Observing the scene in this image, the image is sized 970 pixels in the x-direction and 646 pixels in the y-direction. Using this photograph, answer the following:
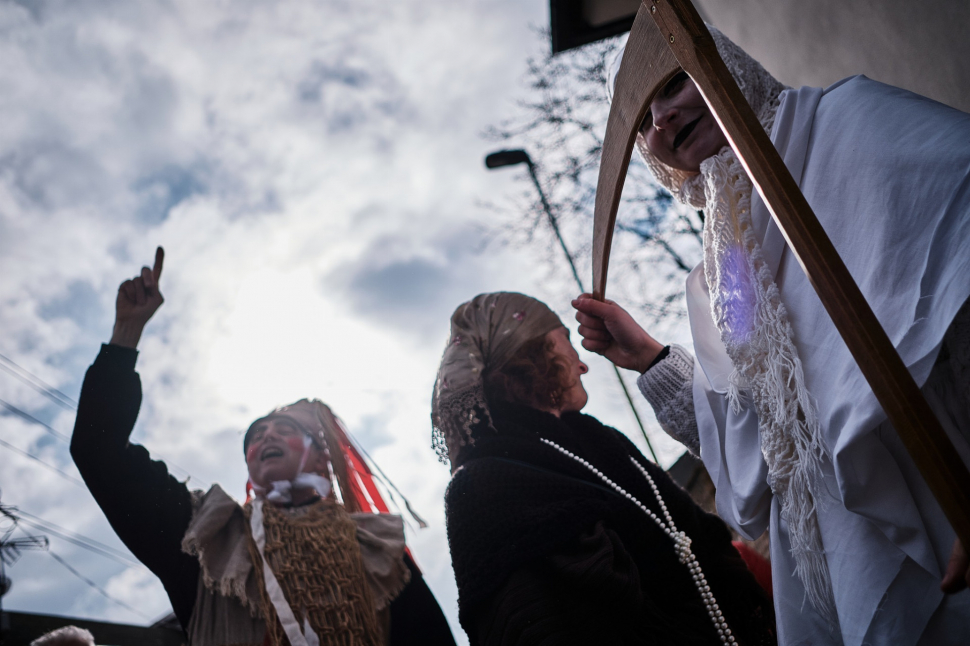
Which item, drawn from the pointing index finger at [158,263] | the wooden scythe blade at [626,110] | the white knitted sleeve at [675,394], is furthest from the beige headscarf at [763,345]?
the pointing index finger at [158,263]

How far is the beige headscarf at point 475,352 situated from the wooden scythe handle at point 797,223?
2.93 ft

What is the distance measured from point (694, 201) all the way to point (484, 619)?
4.52 feet

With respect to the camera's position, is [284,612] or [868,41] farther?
[868,41]

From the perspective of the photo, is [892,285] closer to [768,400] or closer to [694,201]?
[768,400]

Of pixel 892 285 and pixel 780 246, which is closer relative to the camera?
pixel 892 285

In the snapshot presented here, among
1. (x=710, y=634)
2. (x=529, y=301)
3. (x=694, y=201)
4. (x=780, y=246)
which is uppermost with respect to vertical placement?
(x=529, y=301)

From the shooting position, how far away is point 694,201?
193 cm

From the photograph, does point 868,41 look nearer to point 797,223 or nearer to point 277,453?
point 797,223

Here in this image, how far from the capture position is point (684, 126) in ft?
5.89

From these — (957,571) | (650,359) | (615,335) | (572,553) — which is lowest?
(957,571)

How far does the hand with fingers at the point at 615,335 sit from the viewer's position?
2.06 m

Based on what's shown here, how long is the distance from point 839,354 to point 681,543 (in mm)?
1027

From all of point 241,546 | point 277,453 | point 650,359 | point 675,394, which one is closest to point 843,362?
point 675,394

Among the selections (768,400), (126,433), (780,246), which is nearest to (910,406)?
(768,400)
